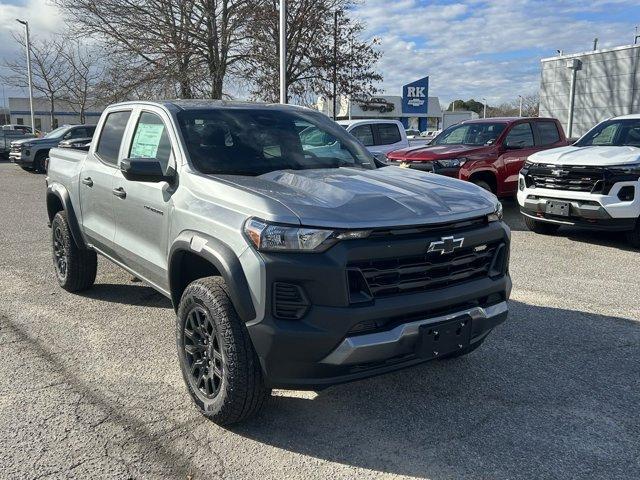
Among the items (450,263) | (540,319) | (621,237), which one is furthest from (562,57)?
(450,263)

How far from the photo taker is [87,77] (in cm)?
3416

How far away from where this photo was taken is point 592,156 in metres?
7.76

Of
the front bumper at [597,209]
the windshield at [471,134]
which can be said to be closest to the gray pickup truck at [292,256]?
the front bumper at [597,209]

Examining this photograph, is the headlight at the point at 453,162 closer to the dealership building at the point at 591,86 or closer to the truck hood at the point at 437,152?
the truck hood at the point at 437,152

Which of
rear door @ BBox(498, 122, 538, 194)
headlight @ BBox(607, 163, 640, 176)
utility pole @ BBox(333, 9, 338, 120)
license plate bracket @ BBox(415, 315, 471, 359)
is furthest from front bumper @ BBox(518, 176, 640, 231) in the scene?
utility pole @ BBox(333, 9, 338, 120)

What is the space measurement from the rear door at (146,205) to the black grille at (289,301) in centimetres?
123

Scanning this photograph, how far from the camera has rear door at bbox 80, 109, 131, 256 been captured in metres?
4.60

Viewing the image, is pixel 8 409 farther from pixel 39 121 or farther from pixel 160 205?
pixel 39 121

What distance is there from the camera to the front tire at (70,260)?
17.8ft

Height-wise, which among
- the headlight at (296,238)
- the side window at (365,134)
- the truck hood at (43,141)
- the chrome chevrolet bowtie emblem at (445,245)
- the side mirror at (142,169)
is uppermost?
the truck hood at (43,141)

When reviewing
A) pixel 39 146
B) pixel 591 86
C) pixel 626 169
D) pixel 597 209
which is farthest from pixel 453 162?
pixel 591 86

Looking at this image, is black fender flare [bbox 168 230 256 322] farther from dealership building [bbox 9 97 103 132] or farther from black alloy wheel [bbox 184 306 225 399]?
dealership building [bbox 9 97 103 132]

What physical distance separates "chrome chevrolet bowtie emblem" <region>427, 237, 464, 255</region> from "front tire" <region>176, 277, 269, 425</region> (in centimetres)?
106

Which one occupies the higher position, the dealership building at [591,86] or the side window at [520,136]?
the dealership building at [591,86]
